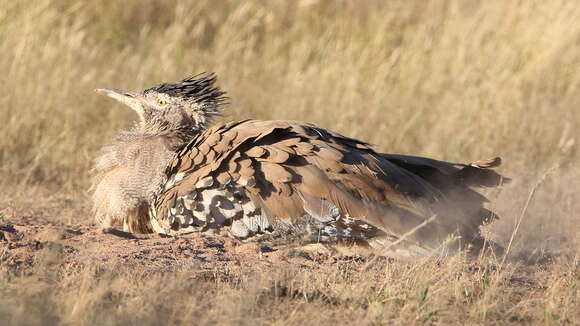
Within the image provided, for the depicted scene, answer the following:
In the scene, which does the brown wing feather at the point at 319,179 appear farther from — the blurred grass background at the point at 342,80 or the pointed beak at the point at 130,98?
the blurred grass background at the point at 342,80

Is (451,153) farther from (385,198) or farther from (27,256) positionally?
(27,256)

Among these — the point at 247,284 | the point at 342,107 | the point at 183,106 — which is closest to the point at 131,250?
the point at 247,284

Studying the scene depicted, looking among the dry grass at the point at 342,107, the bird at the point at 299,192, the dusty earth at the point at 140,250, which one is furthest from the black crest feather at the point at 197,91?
the dusty earth at the point at 140,250

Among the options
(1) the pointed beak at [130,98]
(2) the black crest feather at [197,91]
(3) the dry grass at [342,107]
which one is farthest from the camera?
(1) the pointed beak at [130,98]

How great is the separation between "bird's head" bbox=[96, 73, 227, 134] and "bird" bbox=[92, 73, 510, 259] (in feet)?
1.27

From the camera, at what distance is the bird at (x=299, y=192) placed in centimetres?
452

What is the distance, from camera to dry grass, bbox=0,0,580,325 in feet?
12.3

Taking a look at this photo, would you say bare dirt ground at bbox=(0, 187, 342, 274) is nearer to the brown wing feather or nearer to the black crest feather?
the brown wing feather

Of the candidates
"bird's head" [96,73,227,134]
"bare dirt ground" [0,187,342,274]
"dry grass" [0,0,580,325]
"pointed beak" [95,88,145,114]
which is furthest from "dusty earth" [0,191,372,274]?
"pointed beak" [95,88,145,114]

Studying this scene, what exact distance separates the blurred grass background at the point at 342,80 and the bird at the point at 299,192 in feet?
4.91

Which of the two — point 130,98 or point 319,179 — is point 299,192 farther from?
point 130,98

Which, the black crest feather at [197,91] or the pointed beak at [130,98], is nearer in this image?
the black crest feather at [197,91]

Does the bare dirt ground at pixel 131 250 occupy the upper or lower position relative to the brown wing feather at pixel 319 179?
lower

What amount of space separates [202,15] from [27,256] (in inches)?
287
